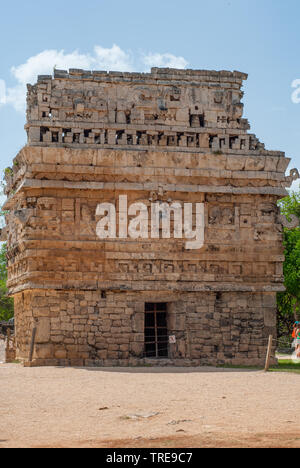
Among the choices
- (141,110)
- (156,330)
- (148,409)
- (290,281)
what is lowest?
(148,409)

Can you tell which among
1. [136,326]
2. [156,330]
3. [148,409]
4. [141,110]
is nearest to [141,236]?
[136,326]

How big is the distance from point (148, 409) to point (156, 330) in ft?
25.9

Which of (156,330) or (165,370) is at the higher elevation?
(156,330)

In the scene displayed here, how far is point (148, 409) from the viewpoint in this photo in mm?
9211

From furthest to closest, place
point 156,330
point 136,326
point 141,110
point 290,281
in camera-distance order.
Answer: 1. point 290,281
2. point 141,110
3. point 156,330
4. point 136,326

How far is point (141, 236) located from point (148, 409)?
26.2ft

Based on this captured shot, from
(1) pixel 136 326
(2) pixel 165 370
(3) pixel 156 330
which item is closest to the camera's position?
(2) pixel 165 370

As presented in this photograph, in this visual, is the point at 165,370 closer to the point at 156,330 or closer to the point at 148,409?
the point at 156,330

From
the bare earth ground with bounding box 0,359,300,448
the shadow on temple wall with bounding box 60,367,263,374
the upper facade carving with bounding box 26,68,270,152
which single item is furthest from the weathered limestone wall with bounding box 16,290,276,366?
the upper facade carving with bounding box 26,68,270,152

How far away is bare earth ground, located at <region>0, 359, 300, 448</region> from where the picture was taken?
705cm

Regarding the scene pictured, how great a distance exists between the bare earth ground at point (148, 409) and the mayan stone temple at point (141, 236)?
7.80ft

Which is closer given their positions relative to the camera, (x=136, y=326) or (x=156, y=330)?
(x=136, y=326)

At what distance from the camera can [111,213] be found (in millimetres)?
16781
